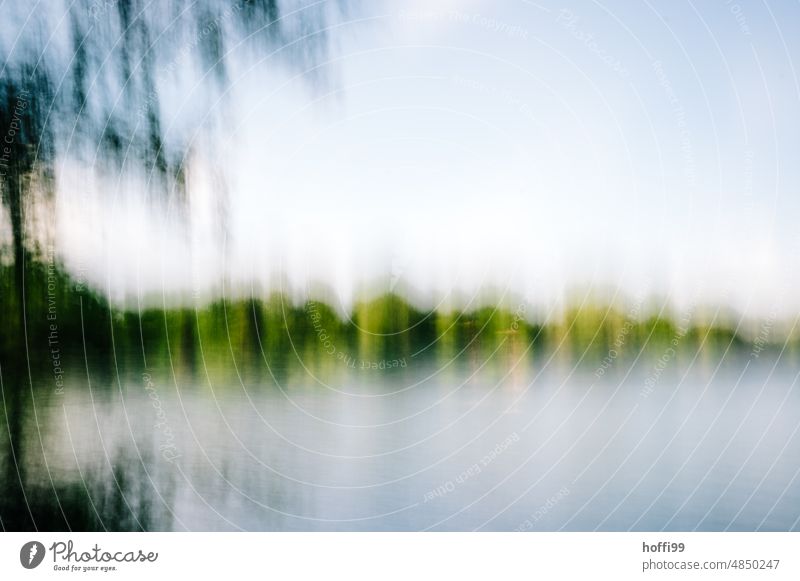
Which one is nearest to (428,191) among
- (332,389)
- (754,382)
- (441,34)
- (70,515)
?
(441,34)

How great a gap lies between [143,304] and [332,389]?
52 centimetres

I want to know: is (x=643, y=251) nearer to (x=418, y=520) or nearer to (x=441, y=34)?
(x=441, y=34)

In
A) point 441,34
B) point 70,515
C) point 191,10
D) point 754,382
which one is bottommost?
point 70,515

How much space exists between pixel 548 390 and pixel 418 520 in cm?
47

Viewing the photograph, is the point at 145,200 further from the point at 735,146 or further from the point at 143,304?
the point at 735,146

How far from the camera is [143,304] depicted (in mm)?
1980

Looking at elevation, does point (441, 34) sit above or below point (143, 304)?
above

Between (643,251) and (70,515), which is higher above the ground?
(643,251)

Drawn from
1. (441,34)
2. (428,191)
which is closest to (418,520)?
(428,191)

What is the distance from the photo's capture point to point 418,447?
2.03 meters

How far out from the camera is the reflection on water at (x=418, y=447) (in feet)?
6.52

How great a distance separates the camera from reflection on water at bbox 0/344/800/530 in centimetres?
199

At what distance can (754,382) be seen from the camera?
6.57ft
